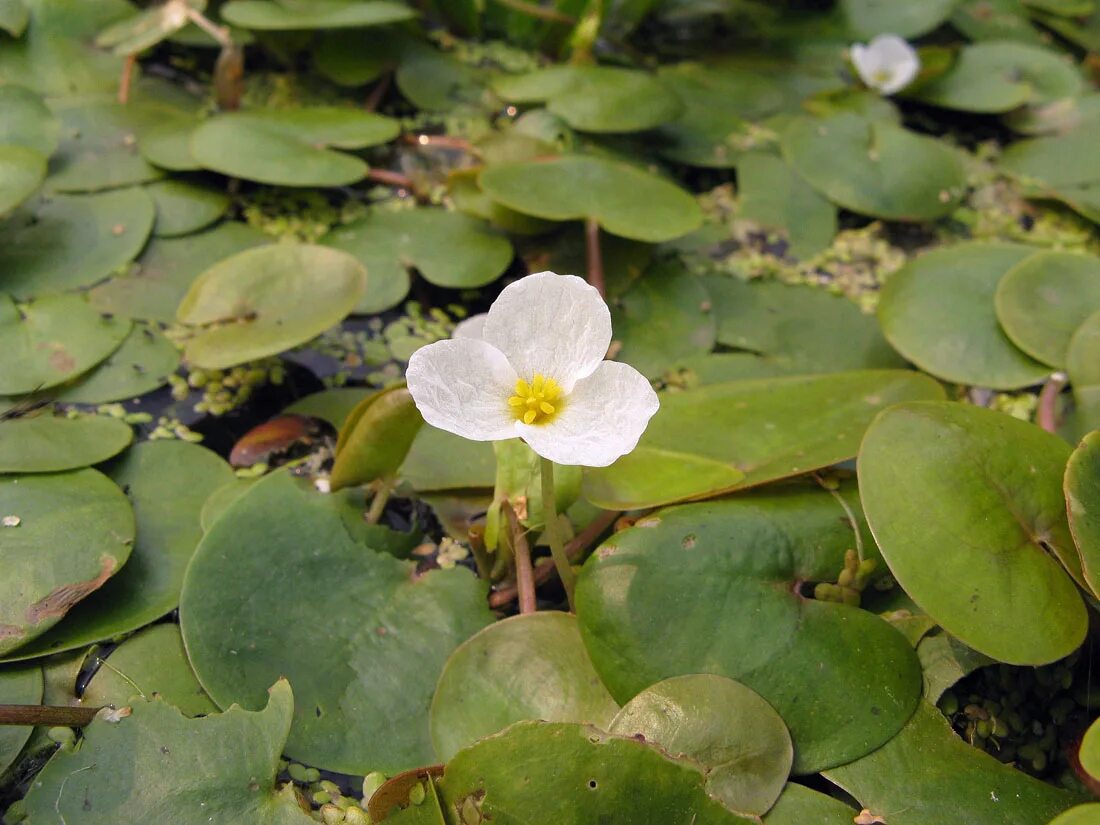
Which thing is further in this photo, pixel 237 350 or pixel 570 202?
pixel 570 202

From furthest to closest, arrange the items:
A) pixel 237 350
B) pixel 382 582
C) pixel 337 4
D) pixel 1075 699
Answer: pixel 337 4 < pixel 237 350 < pixel 382 582 < pixel 1075 699

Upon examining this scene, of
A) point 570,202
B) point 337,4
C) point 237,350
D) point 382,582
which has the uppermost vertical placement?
point 337,4

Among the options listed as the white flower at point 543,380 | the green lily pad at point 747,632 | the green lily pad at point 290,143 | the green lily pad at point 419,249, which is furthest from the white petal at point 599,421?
the green lily pad at point 290,143

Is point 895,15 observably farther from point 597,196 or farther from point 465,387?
point 465,387

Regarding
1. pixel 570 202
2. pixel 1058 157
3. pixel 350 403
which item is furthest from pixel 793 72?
pixel 350 403

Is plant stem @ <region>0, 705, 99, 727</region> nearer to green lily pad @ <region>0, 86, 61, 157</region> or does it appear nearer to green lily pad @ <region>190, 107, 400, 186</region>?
green lily pad @ <region>190, 107, 400, 186</region>

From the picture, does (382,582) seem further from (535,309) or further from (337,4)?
(337,4)

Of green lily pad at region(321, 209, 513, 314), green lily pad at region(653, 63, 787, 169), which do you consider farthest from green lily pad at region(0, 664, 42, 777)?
green lily pad at region(653, 63, 787, 169)
